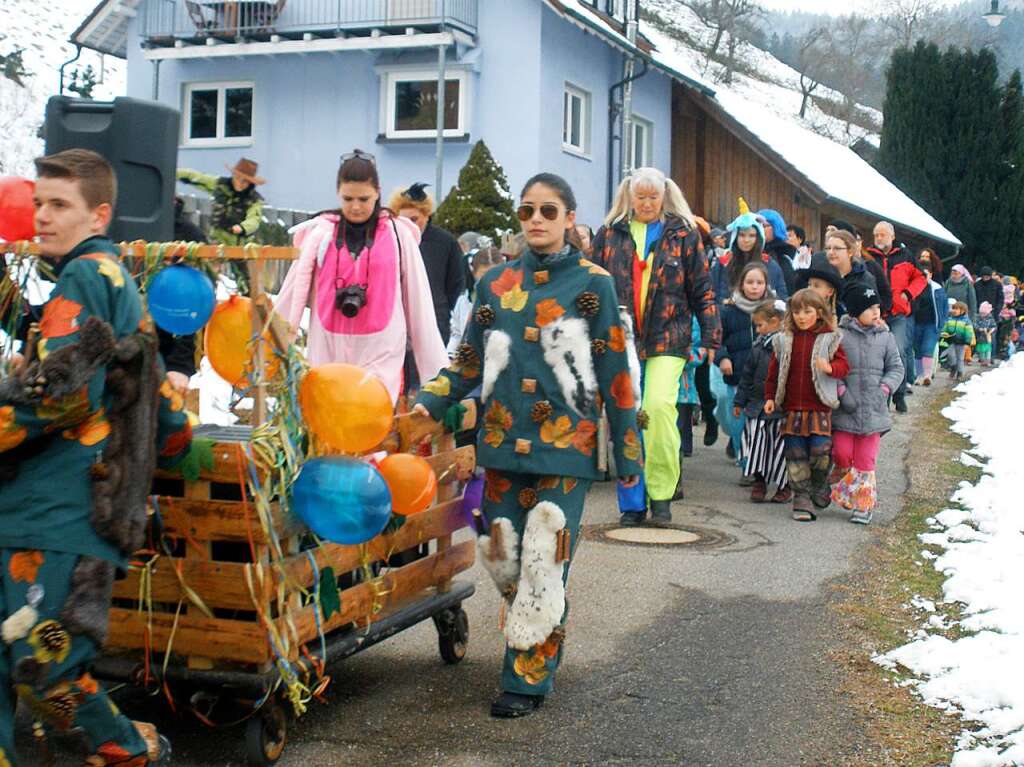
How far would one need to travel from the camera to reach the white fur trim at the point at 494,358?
519cm

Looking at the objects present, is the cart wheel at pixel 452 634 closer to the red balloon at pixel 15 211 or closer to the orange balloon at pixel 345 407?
the orange balloon at pixel 345 407

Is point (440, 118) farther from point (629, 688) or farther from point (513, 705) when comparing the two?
point (513, 705)

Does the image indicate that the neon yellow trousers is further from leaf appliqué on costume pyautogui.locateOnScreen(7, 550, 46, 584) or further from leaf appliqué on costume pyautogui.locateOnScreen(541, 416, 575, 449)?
leaf appliqué on costume pyautogui.locateOnScreen(7, 550, 46, 584)

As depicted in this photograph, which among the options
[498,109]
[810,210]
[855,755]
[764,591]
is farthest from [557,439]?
[810,210]

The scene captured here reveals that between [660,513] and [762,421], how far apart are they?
166cm

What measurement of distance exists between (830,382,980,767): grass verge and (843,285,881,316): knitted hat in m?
1.48

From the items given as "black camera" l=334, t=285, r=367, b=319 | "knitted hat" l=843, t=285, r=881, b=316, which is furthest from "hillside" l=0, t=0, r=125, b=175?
"black camera" l=334, t=285, r=367, b=319

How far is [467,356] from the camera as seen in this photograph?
209 inches

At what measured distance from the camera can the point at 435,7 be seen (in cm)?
2353

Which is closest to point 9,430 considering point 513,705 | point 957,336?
point 513,705

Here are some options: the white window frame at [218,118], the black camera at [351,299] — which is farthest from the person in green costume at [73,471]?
the white window frame at [218,118]

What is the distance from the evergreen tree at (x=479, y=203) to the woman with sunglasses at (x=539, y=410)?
15038 mm

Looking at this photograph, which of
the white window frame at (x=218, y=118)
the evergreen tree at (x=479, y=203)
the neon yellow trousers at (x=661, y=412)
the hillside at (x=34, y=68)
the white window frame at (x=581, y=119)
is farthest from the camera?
the hillside at (x=34, y=68)

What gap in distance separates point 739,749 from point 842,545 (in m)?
3.98
